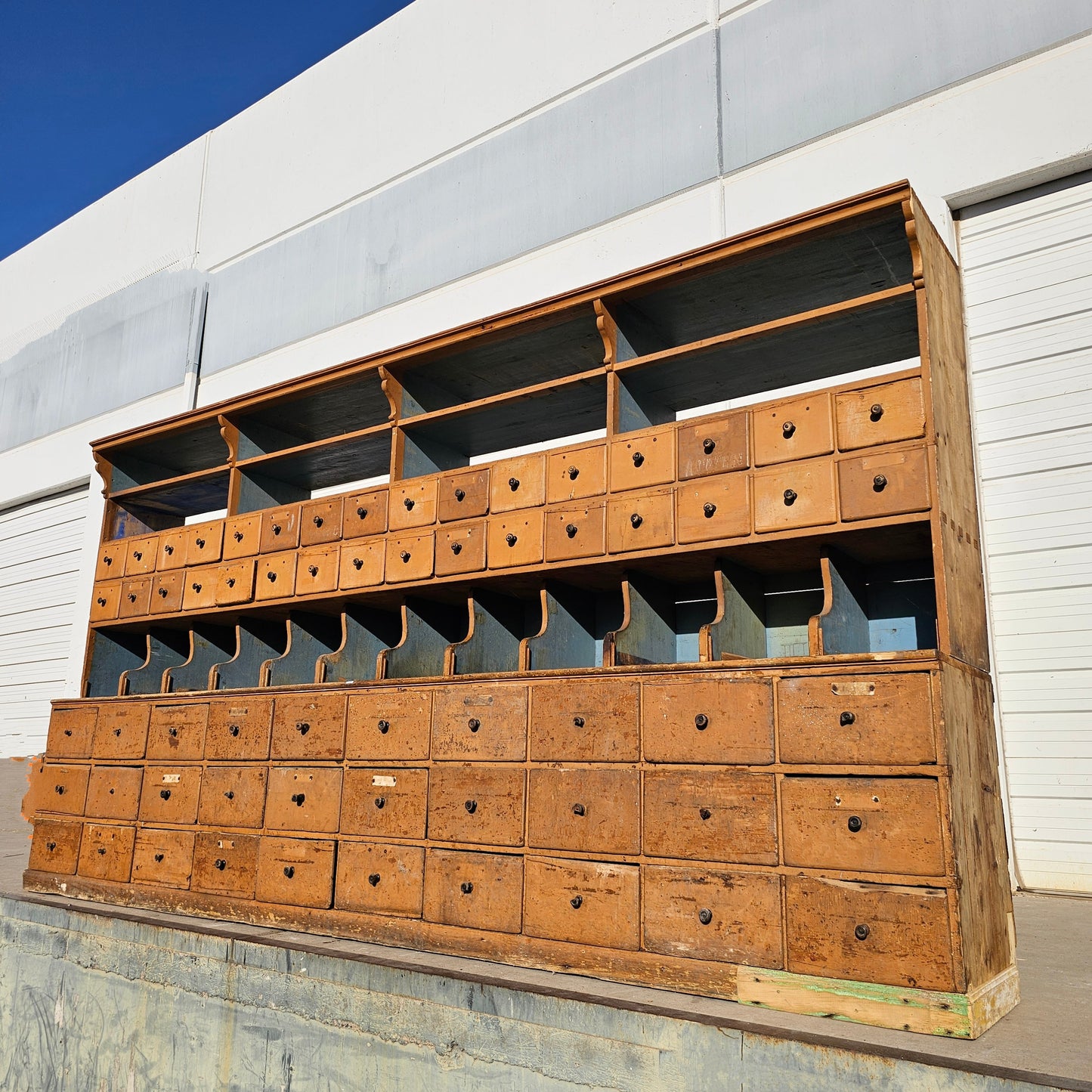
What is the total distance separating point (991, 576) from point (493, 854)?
285 cm

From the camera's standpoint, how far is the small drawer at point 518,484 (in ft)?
12.6

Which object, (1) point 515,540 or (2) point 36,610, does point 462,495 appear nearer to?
(1) point 515,540

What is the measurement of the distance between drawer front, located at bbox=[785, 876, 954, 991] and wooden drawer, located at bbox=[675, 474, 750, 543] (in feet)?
3.91

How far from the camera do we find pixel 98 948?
4.26 metres

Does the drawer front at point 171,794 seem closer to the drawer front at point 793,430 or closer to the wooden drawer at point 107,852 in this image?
the wooden drawer at point 107,852

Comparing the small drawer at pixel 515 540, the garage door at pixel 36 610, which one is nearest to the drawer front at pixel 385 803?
the small drawer at pixel 515 540

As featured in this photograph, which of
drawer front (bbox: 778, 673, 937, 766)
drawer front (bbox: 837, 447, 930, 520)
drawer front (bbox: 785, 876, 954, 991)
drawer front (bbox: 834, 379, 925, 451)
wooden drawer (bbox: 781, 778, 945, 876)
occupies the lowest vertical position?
drawer front (bbox: 785, 876, 954, 991)

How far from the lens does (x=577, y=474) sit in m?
3.75

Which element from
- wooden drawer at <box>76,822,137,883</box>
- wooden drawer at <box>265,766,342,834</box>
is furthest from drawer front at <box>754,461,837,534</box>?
wooden drawer at <box>76,822,137,883</box>

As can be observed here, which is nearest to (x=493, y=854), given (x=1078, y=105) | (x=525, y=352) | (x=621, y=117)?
(x=525, y=352)

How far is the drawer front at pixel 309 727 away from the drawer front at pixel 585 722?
102 centimetres

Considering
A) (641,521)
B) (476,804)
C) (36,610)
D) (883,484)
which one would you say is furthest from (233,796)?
(36,610)

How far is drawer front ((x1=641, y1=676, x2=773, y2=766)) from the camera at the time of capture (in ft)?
9.59

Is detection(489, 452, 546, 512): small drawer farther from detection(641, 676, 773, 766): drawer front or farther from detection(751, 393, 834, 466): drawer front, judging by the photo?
detection(641, 676, 773, 766): drawer front
